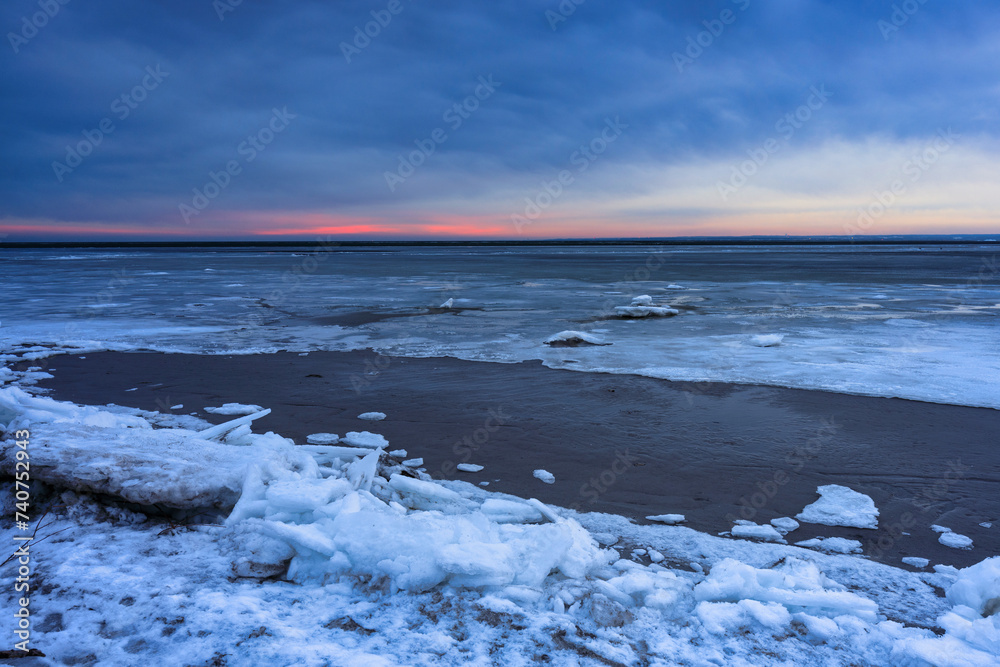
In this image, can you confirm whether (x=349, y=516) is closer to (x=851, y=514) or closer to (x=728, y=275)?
(x=851, y=514)

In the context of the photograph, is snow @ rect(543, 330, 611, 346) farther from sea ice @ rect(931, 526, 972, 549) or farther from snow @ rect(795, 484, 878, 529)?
sea ice @ rect(931, 526, 972, 549)

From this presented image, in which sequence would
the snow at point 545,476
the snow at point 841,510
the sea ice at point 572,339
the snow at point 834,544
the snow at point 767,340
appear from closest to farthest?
the snow at point 834,544 → the snow at point 841,510 → the snow at point 545,476 → the snow at point 767,340 → the sea ice at point 572,339

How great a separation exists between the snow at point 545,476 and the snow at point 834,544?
1536 mm

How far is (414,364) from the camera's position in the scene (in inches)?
302

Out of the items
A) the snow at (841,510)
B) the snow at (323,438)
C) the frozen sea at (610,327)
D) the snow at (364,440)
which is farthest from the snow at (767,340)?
the snow at (323,438)

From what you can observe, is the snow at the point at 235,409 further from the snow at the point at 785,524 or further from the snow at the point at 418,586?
the snow at the point at 785,524

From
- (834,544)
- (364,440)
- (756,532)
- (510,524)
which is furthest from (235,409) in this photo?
(834,544)

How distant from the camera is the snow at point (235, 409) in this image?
552cm

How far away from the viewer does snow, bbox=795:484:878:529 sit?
11.5 feet

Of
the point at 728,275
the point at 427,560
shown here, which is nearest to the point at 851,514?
the point at 427,560

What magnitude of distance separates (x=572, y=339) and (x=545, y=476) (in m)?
5.28

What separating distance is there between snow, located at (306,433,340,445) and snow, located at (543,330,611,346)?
4721mm

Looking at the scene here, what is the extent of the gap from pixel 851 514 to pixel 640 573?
164 cm

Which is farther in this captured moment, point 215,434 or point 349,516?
point 215,434
